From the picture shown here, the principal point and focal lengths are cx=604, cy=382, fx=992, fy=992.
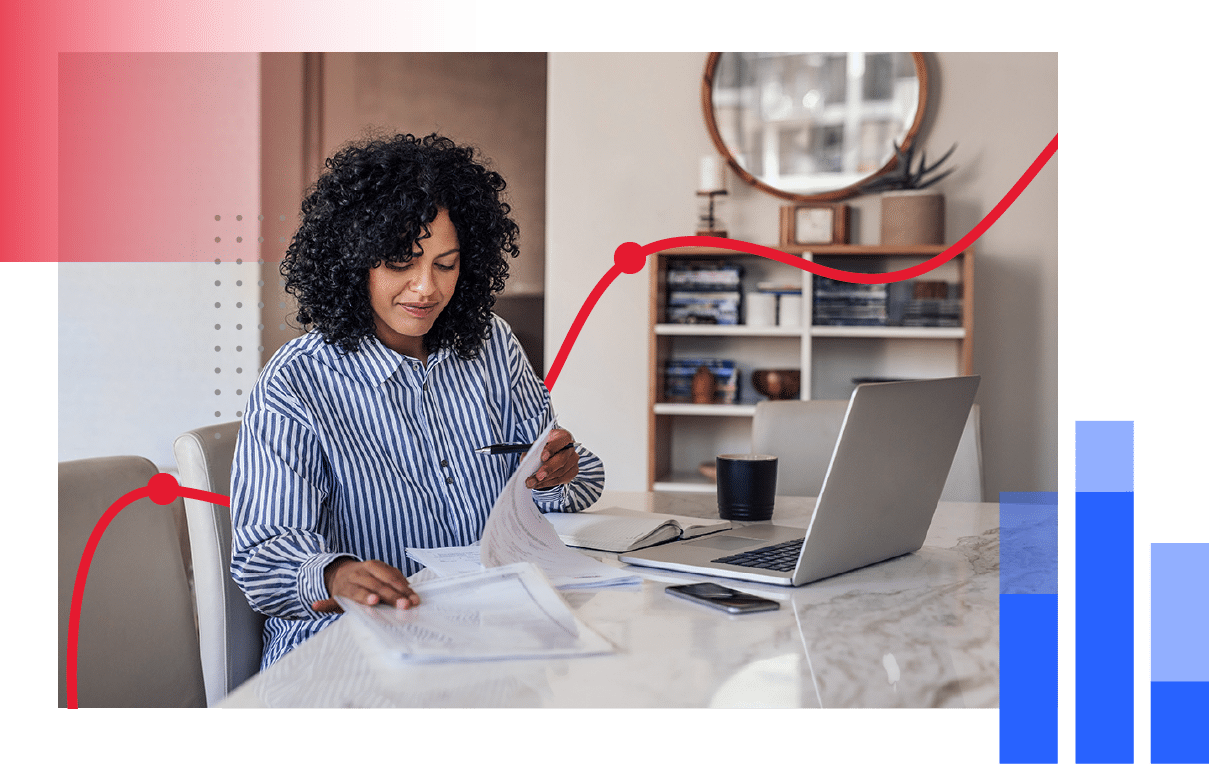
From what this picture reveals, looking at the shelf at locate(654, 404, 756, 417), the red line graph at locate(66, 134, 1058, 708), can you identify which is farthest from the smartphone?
the shelf at locate(654, 404, 756, 417)

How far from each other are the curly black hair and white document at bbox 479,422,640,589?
1.18 feet

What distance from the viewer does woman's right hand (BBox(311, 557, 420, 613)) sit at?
0.89 m

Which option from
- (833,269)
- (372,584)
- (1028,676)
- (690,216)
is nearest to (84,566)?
(372,584)

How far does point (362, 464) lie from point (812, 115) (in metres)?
2.24

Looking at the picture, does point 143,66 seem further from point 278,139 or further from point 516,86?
point 516,86

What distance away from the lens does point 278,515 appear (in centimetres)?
110

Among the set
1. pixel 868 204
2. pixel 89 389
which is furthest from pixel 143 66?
pixel 868 204

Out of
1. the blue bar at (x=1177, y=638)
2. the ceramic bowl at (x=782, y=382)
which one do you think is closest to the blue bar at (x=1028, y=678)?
the blue bar at (x=1177, y=638)

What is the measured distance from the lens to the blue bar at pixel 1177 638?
856 millimetres

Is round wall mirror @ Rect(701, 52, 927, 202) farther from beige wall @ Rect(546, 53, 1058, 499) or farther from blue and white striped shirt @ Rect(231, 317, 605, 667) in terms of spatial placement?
blue and white striped shirt @ Rect(231, 317, 605, 667)

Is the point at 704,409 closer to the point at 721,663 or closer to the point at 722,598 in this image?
the point at 722,598

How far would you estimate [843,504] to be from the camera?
100 cm

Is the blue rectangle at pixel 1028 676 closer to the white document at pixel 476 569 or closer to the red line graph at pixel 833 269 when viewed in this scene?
the white document at pixel 476 569

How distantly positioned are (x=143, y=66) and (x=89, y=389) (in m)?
1.15
